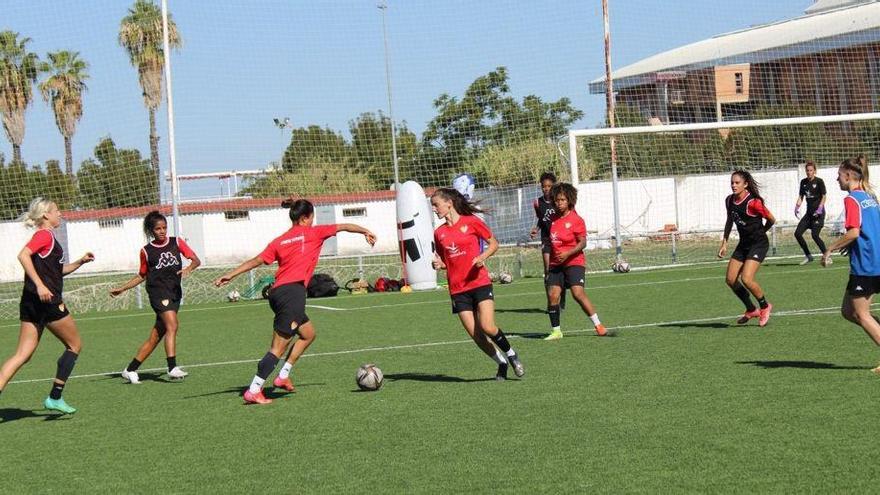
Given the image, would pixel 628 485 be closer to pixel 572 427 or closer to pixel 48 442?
pixel 572 427

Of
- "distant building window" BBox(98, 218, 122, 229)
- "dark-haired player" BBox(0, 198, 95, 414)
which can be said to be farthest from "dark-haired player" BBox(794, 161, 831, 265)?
"distant building window" BBox(98, 218, 122, 229)

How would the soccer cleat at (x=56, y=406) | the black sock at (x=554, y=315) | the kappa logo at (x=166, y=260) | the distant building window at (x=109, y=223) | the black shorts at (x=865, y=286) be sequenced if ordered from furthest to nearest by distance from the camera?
the distant building window at (x=109, y=223)
the black sock at (x=554, y=315)
the kappa logo at (x=166, y=260)
the soccer cleat at (x=56, y=406)
the black shorts at (x=865, y=286)

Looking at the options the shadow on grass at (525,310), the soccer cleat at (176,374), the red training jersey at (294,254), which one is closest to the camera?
the red training jersey at (294,254)

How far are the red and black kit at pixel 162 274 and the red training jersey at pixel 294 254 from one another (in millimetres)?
2429

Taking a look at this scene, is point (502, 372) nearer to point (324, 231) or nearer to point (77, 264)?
point (324, 231)

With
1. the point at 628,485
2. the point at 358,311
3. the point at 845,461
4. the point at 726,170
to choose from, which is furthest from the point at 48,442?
the point at 726,170

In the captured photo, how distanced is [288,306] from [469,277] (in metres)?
1.70

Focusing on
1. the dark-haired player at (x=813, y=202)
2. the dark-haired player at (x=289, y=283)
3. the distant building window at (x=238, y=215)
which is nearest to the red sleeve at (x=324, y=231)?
the dark-haired player at (x=289, y=283)

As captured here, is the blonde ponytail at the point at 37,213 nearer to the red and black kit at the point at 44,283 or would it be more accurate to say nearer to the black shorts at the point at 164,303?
the red and black kit at the point at 44,283

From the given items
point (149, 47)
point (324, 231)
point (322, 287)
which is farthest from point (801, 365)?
point (149, 47)

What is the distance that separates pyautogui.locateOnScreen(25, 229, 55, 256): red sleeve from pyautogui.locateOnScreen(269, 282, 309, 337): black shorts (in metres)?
1.98

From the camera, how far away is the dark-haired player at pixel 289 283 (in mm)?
9766

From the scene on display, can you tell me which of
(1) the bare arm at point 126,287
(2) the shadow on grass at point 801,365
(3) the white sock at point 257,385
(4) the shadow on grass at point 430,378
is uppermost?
(1) the bare arm at point 126,287

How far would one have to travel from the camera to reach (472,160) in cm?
2925
